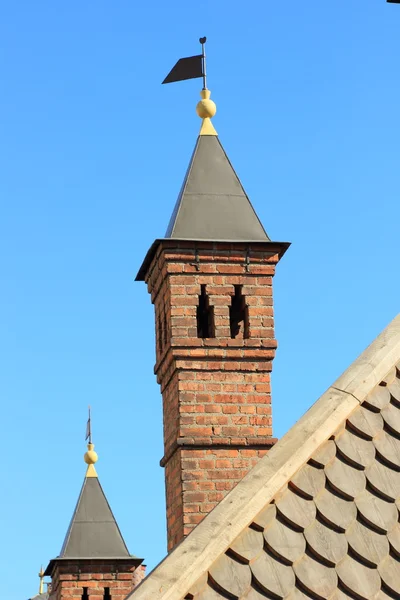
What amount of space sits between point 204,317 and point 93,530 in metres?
5.62

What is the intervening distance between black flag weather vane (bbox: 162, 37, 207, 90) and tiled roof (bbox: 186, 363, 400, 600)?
7.49 metres

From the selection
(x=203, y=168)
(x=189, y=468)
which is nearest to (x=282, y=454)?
(x=189, y=468)

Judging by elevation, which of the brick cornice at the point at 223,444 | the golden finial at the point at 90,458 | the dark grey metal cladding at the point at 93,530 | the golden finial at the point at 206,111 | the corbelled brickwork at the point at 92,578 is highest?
the golden finial at the point at 206,111

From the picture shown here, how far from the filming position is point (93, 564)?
45.1ft

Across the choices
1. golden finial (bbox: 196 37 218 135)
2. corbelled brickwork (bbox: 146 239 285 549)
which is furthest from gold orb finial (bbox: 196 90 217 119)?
corbelled brickwork (bbox: 146 239 285 549)

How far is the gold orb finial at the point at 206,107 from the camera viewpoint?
396 inches

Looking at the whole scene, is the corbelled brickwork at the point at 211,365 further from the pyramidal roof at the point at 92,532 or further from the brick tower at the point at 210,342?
the pyramidal roof at the point at 92,532

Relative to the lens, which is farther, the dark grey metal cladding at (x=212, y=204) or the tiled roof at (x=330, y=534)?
the dark grey metal cladding at (x=212, y=204)

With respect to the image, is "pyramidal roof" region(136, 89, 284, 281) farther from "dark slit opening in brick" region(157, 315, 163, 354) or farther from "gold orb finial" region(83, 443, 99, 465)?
"gold orb finial" region(83, 443, 99, 465)

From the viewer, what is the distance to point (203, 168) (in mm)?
9750

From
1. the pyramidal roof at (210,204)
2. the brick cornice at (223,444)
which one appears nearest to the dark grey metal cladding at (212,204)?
the pyramidal roof at (210,204)

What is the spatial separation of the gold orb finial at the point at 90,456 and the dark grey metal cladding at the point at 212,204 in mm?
6051

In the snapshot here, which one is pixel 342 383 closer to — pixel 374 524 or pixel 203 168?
pixel 374 524

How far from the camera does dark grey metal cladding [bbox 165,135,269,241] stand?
9203 mm
